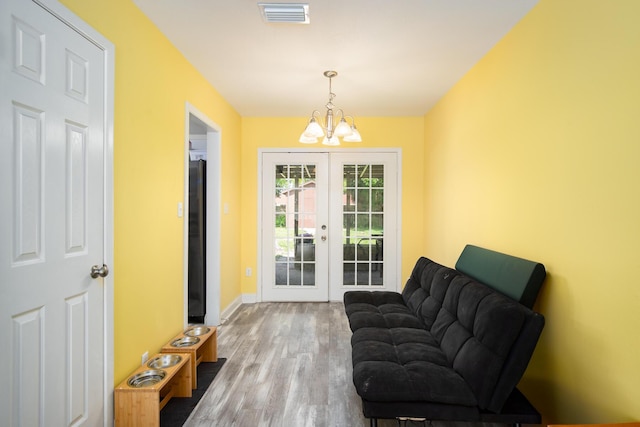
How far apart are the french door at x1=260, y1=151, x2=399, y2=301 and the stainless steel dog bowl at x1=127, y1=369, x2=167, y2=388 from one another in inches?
106

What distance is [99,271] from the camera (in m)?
1.81

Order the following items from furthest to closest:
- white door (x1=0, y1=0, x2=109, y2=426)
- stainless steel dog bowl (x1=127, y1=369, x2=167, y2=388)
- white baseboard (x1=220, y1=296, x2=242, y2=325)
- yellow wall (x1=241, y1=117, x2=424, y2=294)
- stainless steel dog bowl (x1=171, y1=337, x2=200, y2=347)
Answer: yellow wall (x1=241, y1=117, x2=424, y2=294) < white baseboard (x1=220, y1=296, x2=242, y2=325) < stainless steel dog bowl (x1=171, y1=337, x2=200, y2=347) < stainless steel dog bowl (x1=127, y1=369, x2=167, y2=388) < white door (x1=0, y1=0, x2=109, y2=426)

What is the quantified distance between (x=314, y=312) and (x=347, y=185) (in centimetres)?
173

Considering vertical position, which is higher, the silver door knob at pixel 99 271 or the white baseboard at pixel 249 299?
the silver door knob at pixel 99 271

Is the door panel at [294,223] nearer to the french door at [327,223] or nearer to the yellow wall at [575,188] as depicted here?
the french door at [327,223]

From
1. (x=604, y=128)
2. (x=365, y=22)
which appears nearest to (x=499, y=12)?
(x=365, y=22)

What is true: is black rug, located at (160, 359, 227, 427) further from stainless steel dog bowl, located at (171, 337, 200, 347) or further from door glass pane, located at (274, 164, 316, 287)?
door glass pane, located at (274, 164, 316, 287)

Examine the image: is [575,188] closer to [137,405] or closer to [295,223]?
[137,405]

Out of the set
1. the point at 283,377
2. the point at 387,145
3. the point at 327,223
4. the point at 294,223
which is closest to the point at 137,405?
the point at 283,377

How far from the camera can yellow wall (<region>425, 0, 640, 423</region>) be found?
1.44 meters

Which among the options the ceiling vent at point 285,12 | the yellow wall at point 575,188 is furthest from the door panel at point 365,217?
the ceiling vent at point 285,12

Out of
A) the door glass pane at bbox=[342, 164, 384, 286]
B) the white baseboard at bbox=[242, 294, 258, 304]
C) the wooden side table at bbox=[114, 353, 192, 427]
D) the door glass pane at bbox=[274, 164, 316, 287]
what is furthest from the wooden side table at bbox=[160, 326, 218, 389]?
the door glass pane at bbox=[342, 164, 384, 286]

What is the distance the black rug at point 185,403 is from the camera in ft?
6.79

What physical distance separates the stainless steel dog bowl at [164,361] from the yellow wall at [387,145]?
7.93 ft
